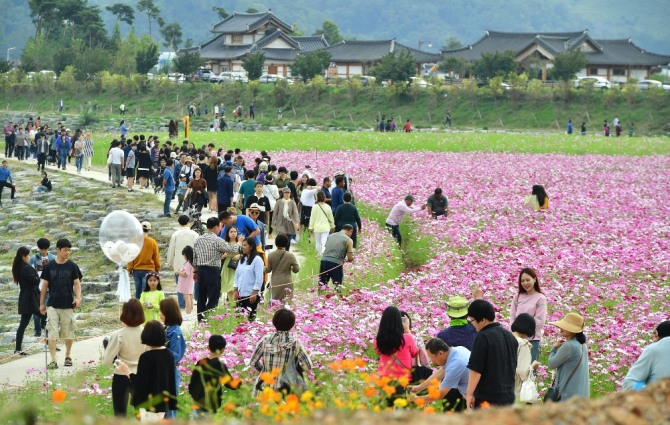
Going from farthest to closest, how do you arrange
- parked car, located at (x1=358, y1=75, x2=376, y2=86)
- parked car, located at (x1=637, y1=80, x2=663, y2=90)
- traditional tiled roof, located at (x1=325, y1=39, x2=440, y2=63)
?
traditional tiled roof, located at (x1=325, y1=39, x2=440, y2=63) → parked car, located at (x1=358, y1=75, x2=376, y2=86) → parked car, located at (x1=637, y1=80, x2=663, y2=90)

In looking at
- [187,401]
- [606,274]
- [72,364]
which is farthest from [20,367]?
[606,274]

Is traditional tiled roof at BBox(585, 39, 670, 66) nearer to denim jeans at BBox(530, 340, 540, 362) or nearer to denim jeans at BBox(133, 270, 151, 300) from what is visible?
denim jeans at BBox(133, 270, 151, 300)

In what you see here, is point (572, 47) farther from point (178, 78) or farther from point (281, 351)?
point (281, 351)

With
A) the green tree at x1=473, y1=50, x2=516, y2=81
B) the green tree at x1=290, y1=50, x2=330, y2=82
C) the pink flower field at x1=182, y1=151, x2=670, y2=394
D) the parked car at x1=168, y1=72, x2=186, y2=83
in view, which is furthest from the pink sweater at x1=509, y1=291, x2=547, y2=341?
the parked car at x1=168, y1=72, x2=186, y2=83

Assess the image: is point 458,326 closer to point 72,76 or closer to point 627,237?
point 627,237

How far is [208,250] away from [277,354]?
18.6 feet

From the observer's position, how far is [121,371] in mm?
10156

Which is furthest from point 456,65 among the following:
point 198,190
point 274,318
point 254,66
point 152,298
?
point 274,318

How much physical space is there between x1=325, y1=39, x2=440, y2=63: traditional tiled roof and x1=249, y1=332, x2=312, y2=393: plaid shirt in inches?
3439

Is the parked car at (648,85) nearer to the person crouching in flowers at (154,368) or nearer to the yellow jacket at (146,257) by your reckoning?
the yellow jacket at (146,257)

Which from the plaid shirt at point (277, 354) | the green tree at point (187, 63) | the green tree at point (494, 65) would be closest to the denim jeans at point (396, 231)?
the plaid shirt at point (277, 354)

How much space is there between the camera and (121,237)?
1374 cm

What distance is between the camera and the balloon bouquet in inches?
535

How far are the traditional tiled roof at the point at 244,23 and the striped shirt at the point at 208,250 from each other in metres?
88.3
